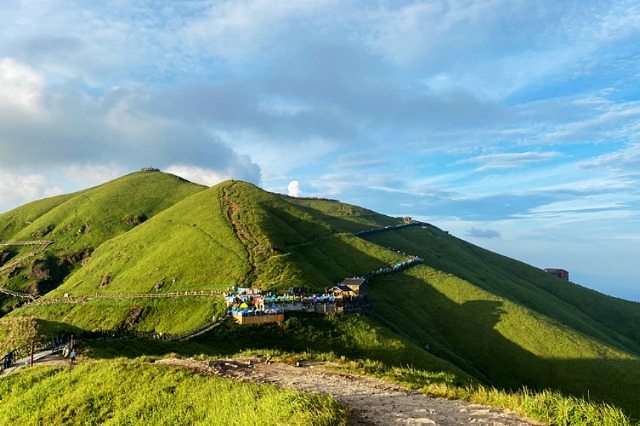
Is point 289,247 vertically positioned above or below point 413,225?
below

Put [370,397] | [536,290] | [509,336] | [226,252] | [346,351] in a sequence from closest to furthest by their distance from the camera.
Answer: [370,397]
[346,351]
[509,336]
[226,252]
[536,290]

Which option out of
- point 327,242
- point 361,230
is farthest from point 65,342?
point 361,230

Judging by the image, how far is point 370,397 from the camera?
1953cm

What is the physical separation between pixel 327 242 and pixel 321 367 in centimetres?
8602

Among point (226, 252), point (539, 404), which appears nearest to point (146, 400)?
point (539, 404)

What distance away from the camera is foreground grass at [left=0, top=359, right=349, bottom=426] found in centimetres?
1490

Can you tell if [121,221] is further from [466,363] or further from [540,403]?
[540,403]

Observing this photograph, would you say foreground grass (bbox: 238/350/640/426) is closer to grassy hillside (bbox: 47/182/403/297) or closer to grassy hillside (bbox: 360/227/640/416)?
grassy hillside (bbox: 360/227/640/416)

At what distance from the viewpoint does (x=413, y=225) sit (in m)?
184

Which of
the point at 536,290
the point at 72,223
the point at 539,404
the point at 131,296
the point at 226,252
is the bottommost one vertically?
the point at 536,290

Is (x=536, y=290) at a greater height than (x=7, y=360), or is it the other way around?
(x=536, y=290)

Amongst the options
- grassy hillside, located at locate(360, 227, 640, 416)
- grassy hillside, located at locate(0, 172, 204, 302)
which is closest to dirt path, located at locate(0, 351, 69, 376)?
grassy hillside, located at locate(360, 227, 640, 416)

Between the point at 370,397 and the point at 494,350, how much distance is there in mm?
62815

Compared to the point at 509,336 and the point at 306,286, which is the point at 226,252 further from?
the point at 509,336
